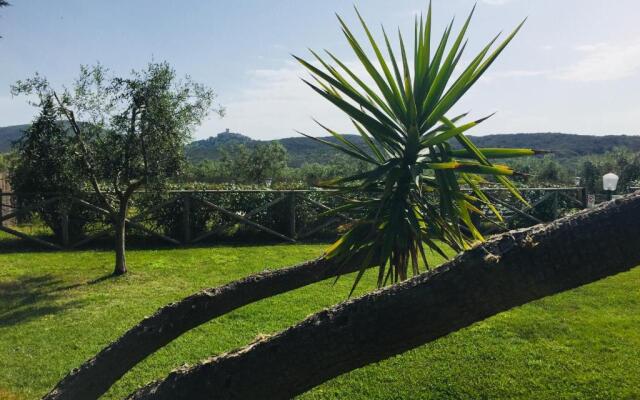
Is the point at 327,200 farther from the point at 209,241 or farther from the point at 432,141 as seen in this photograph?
the point at 432,141

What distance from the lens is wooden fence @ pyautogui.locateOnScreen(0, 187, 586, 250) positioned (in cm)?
1177

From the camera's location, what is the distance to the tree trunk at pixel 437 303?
1.20 meters

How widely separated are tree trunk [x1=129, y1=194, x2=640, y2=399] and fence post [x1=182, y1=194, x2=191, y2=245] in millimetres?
11407

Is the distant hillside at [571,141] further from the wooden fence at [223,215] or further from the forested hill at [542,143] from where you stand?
the wooden fence at [223,215]

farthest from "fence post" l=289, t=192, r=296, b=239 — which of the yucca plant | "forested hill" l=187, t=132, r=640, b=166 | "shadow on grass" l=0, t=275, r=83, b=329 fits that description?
"forested hill" l=187, t=132, r=640, b=166

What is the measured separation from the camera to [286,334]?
1.31m

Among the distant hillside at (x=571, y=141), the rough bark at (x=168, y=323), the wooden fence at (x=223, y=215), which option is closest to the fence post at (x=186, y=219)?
the wooden fence at (x=223, y=215)

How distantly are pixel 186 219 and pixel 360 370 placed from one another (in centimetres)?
837

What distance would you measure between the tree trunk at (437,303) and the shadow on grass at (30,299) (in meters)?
6.43

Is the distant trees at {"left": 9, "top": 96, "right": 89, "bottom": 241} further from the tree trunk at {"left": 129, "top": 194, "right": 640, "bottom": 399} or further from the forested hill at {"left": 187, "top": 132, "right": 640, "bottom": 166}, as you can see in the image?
the forested hill at {"left": 187, "top": 132, "right": 640, "bottom": 166}

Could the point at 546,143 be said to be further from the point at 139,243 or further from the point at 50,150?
the point at 50,150

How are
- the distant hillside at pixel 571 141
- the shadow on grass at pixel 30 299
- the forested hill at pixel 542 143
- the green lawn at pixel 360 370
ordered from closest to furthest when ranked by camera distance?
1. the green lawn at pixel 360 370
2. the shadow on grass at pixel 30 299
3. the forested hill at pixel 542 143
4. the distant hillside at pixel 571 141

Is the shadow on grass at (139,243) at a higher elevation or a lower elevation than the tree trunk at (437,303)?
lower

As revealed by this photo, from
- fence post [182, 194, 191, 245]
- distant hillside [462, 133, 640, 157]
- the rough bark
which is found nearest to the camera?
the rough bark
